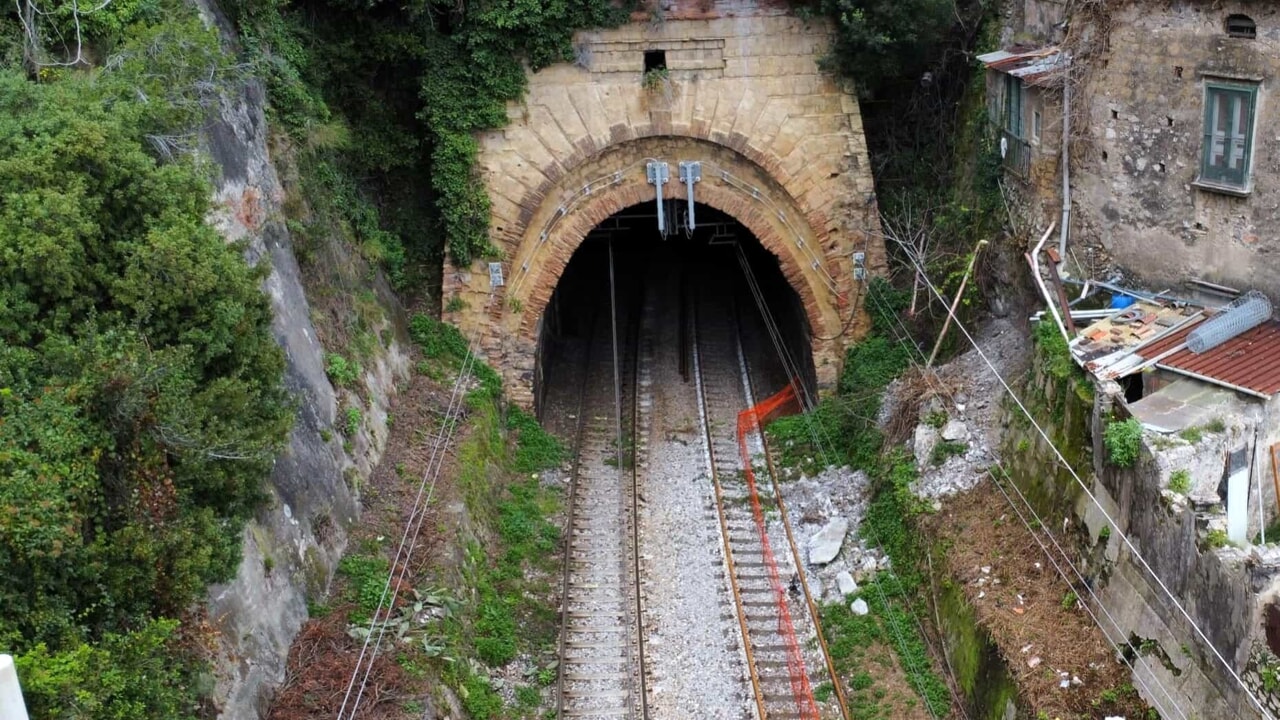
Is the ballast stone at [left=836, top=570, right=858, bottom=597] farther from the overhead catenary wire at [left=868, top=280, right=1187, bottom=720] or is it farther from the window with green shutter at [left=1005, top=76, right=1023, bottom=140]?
the window with green shutter at [left=1005, top=76, right=1023, bottom=140]

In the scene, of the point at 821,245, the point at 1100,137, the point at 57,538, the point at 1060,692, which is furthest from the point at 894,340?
the point at 57,538

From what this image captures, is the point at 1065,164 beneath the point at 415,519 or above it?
above

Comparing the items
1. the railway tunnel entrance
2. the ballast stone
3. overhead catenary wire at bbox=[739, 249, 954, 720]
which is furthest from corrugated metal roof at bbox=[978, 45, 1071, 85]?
the ballast stone

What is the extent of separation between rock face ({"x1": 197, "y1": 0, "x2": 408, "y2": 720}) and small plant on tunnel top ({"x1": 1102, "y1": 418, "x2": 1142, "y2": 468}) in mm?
8441

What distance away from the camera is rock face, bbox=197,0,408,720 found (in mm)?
11242

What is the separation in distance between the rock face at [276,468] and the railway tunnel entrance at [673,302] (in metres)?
6.78

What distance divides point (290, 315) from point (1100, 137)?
10.3m

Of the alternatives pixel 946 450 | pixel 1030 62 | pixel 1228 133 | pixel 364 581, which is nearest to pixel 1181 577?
pixel 946 450

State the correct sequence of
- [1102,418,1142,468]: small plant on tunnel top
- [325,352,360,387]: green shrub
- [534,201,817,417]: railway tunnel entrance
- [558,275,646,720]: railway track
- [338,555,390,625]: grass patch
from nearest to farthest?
[1102,418,1142,468]: small plant on tunnel top < [338,555,390,625]: grass patch < [558,275,646,720]: railway track < [325,352,360,387]: green shrub < [534,201,817,417]: railway tunnel entrance

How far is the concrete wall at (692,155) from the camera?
19.6 metres

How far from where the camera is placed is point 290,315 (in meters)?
14.4

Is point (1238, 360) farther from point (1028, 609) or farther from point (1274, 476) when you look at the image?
point (1028, 609)

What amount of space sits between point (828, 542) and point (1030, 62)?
23.9 ft

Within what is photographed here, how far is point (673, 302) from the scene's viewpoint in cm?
2591
